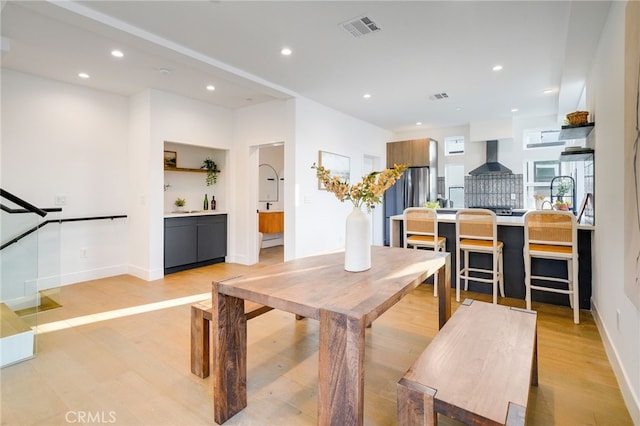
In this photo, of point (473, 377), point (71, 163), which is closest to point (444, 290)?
point (473, 377)

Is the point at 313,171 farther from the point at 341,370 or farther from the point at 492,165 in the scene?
the point at 341,370

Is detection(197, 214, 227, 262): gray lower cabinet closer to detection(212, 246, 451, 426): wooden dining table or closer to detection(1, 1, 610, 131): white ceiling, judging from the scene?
detection(1, 1, 610, 131): white ceiling

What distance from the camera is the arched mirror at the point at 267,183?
7.15 m

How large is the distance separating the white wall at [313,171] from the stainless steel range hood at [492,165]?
2.54 m

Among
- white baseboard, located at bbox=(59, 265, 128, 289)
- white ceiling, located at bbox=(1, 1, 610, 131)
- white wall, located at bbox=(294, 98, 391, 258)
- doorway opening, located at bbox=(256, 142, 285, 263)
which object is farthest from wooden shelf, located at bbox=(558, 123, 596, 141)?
white baseboard, located at bbox=(59, 265, 128, 289)

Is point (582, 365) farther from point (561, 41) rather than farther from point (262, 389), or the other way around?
point (561, 41)

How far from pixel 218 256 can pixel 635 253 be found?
5.20 m

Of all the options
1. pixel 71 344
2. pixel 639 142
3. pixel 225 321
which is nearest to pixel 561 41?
pixel 639 142

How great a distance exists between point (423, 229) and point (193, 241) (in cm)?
353

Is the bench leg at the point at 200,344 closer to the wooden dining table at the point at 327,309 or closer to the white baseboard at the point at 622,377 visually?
the wooden dining table at the point at 327,309

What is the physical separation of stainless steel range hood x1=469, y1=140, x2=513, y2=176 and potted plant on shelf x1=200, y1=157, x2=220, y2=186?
5212mm

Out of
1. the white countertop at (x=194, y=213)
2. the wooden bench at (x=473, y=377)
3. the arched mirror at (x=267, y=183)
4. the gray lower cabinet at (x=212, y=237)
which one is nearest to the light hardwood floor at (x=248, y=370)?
the wooden bench at (x=473, y=377)

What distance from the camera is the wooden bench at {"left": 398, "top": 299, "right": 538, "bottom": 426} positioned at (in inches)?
42.8

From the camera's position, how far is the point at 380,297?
1412 mm
